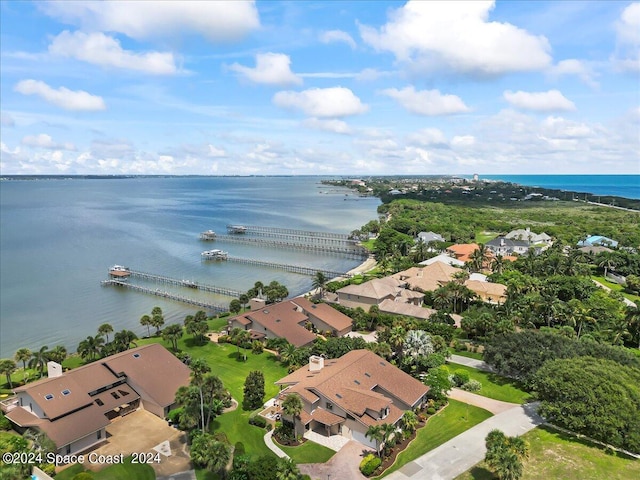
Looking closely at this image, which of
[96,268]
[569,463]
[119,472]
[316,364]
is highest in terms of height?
[316,364]

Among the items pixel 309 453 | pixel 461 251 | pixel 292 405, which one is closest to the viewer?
pixel 309 453

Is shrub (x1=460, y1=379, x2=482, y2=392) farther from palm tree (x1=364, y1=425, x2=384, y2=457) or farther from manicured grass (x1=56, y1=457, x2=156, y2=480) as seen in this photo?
manicured grass (x1=56, y1=457, x2=156, y2=480)

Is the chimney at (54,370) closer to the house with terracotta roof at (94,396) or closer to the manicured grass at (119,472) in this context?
the house with terracotta roof at (94,396)

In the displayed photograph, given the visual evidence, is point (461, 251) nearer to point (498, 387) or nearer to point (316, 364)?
point (498, 387)

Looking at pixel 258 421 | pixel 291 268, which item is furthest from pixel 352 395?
pixel 291 268

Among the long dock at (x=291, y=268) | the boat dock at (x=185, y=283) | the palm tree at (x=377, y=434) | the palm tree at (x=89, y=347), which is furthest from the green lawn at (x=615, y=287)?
the palm tree at (x=89, y=347)
